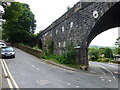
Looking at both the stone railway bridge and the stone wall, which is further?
the stone wall

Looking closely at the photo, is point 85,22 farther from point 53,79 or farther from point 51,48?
point 51,48

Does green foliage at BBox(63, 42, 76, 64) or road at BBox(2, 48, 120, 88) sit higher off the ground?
green foliage at BBox(63, 42, 76, 64)

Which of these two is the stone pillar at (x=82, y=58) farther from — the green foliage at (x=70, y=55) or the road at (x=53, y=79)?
the road at (x=53, y=79)

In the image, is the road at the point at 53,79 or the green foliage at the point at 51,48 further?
the green foliage at the point at 51,48

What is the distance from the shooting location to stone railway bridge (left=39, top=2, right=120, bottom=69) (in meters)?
12.5

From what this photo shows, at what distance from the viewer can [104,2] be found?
1192cm

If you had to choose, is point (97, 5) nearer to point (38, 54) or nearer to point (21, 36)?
point (38, 54)

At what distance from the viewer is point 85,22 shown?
1477cm

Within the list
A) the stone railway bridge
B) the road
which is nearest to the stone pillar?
the stone railway bridge

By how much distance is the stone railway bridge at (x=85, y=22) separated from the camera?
1245cm

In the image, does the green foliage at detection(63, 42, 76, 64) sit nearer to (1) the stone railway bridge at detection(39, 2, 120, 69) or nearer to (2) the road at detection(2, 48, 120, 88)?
(1) the stone railway bridge at detection(39, 2, 120, 69)

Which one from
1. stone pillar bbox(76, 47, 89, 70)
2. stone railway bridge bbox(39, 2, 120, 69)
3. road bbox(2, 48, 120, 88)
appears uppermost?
stone railway bridge bbox(39, 2, 120, 69)

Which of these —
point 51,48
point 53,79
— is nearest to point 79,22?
point 53,79

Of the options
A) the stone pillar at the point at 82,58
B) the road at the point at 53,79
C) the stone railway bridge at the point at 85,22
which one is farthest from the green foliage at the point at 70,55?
the road at the point at 53,79
